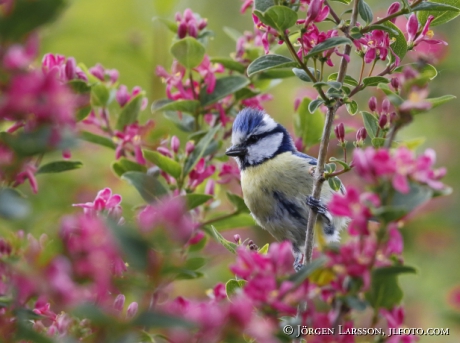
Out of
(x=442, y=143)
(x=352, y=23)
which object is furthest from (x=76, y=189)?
(x=442, y=143)

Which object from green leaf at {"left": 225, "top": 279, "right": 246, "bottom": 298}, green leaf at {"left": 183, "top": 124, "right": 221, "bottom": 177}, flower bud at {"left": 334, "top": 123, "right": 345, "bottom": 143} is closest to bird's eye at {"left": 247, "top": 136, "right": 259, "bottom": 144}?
green leaf at {"left": 183, "top": 124, "right": 221, "bottom": 177}

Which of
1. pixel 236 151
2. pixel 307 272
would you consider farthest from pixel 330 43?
pixel 236 151

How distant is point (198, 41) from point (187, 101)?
0.87ft

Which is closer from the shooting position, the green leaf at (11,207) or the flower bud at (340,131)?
the green leaf at (11,207)

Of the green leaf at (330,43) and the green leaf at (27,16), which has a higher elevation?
the green leaf at (27,16)

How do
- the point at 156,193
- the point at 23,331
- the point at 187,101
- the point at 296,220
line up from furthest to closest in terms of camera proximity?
1. the point at 296,220
2. the point at 187,101
3. the point at 156,193
4. the point at 23,331

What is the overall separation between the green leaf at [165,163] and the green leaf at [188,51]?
19.0 inches

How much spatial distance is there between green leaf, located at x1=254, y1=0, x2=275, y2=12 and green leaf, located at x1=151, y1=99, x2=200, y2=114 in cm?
75

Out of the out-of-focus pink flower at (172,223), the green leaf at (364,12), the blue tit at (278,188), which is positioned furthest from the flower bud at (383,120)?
Result: the blue tit at (278,188)

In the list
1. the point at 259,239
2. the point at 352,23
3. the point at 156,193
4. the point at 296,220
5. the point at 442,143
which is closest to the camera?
the point at 352,23

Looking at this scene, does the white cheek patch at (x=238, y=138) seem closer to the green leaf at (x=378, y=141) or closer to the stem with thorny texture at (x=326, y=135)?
the stem with thorny texture at (x=326, y=135)

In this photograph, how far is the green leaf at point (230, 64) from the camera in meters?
2.77

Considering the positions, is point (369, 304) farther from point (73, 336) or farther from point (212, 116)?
point (212, 116)

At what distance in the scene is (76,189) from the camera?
366 cm
